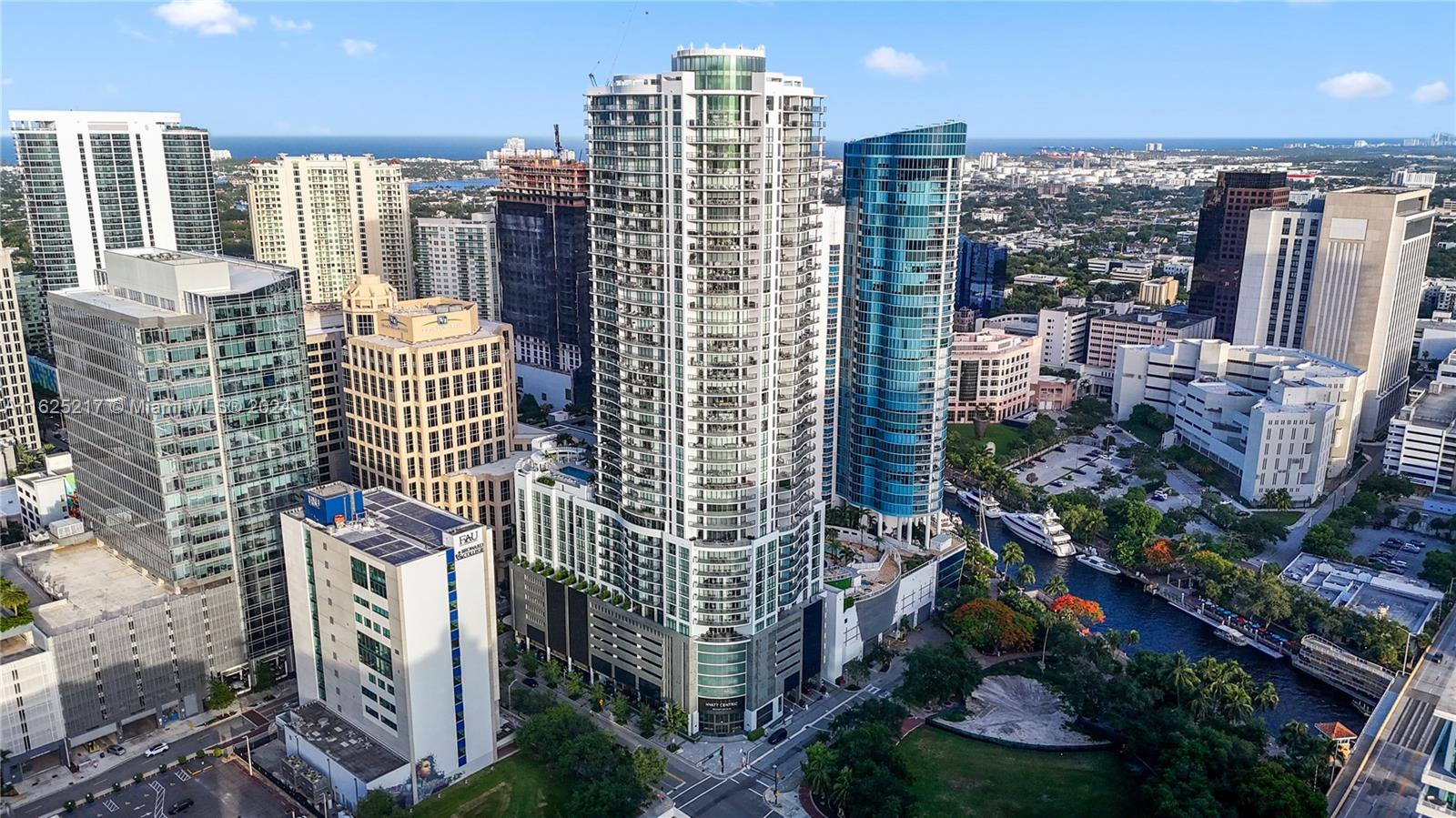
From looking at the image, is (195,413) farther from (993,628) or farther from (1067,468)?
(1067,468)

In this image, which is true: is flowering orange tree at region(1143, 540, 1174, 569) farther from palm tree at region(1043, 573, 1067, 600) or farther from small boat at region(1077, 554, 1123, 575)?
palm tree at region(1043, 573, 1067, 600)

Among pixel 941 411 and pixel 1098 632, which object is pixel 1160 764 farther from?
pixel 941 411

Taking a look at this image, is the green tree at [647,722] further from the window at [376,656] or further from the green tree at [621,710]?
the window at [376,656]

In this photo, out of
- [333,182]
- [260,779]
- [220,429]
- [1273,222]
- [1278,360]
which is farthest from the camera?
[333,182]

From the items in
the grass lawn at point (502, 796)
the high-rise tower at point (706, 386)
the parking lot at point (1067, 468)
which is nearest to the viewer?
the grass lawn at point (502, 796)

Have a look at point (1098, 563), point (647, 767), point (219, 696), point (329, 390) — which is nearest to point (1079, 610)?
point (1098, 563)

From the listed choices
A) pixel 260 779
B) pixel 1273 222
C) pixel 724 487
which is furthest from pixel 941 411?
pixel 1273 222

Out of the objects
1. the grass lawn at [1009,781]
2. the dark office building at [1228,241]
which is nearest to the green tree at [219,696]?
the grass lawn at [1009,781]
